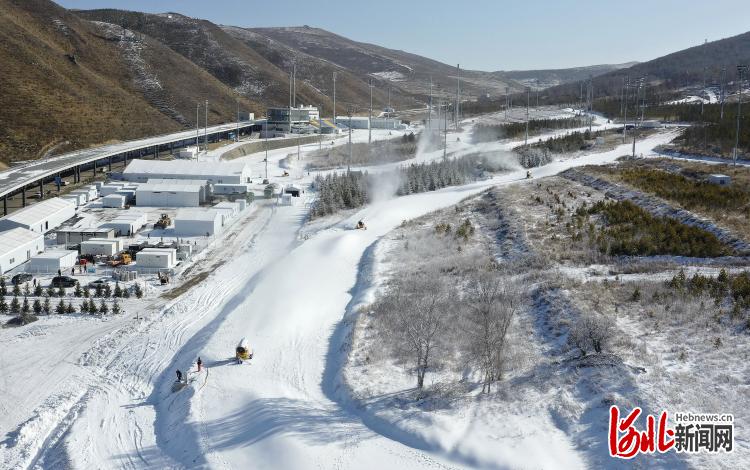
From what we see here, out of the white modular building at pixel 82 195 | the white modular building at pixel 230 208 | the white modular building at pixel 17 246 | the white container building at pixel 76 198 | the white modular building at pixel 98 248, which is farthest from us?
the white modular building at pixel 82 195

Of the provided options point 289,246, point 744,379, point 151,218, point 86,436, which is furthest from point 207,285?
point 744,379

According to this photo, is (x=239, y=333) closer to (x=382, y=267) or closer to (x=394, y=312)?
(x=394, y=312)

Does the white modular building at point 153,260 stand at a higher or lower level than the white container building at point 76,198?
lower

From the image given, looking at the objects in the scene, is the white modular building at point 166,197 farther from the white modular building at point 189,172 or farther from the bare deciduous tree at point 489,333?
the bare deciduous tree at point 489,333

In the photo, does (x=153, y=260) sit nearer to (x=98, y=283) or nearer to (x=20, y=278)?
(x=98, y=283)

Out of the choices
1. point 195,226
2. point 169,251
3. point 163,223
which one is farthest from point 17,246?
point 195,226

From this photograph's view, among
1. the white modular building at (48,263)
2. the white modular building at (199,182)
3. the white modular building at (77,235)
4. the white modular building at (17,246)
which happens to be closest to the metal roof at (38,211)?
the white modular building at (17,246)

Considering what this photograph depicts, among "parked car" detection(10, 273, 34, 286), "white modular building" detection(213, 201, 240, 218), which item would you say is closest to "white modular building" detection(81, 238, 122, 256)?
"parked car" detection(10, 273, 34, 286)
